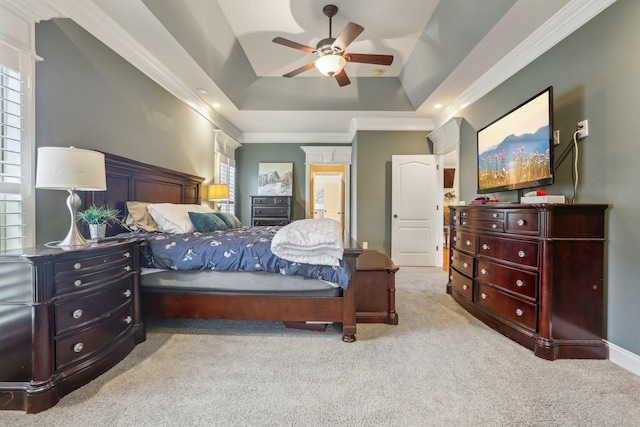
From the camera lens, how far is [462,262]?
9.22ft

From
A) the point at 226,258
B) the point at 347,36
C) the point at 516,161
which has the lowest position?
the point at 226,258

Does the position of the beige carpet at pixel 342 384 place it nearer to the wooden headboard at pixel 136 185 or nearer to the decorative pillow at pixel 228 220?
the wooden headboard at pixel 136 185

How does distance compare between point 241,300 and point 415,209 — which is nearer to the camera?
point 241,300

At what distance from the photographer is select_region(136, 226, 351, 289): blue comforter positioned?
79.4 inches

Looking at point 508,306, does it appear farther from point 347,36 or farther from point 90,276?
point 90,276

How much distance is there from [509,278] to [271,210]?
14.1 ft

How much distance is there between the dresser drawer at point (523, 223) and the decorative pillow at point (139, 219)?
327 cm

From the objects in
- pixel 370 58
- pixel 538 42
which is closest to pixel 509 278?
pixel 538 42

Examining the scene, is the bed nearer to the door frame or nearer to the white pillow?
the white pillow

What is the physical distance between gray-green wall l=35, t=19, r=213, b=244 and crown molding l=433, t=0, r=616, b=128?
3923 millimetres

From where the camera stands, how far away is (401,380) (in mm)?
1558

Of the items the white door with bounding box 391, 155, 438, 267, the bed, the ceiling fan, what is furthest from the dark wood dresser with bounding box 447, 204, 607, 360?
the white door with bounding box 391, 155, 438, 267

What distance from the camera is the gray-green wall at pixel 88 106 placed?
1864mm

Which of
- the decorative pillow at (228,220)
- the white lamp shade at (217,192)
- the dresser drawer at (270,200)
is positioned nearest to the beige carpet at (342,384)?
the decorative pillow at (228,220)
